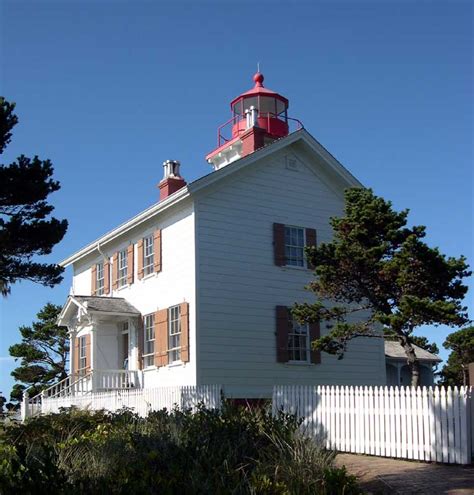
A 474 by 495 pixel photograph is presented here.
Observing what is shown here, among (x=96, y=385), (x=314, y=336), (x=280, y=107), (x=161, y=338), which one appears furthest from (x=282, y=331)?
(x=280, y=107)

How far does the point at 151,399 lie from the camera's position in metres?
18.3

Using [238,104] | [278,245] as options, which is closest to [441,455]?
[278,245]

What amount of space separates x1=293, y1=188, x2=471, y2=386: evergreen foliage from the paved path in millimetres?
2966

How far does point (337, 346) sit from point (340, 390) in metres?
1.95

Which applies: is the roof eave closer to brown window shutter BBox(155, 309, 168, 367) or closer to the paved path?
brown window shutter BBox(155, 309, 168, 367)

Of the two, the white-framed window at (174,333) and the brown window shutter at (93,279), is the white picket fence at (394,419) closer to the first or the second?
the white-framed window at (174,333)

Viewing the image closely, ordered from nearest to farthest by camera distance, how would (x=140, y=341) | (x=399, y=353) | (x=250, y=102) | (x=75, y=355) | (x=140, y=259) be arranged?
(x=140, y=341)
(x=140, y=259)
(x=75, y=355)
(x=250, y=102)
(x=399, y=353)

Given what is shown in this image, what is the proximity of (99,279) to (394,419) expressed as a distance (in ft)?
50.5

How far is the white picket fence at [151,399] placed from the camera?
16500mm

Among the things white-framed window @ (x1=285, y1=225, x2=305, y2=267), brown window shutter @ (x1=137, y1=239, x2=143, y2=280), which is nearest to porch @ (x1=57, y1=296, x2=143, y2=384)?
brown window shutter @ (x1=137, y1=239, x2=143, y2=280)

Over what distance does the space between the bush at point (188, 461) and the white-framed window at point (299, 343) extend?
8.80m

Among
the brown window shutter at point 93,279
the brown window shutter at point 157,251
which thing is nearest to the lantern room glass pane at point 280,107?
the brown window shutter at point 157,251

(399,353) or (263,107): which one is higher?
(263,107)

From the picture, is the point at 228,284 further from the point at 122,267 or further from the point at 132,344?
the point at 122,267
